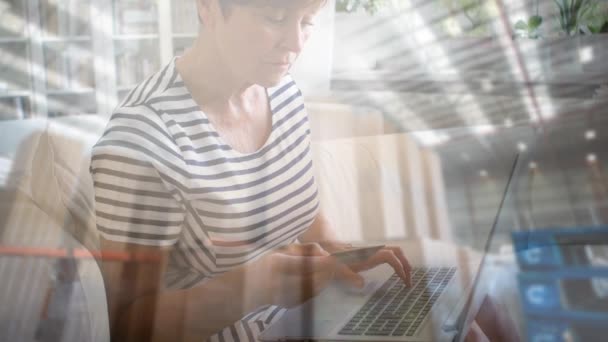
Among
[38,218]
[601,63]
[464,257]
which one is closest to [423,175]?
[464,257]

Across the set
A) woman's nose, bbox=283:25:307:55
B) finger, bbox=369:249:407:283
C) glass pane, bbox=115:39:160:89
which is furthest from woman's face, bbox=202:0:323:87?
finger, bbox=369:249:407:283

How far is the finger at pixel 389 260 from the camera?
3.24ft

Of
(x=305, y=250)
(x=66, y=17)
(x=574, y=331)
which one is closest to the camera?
(x=574, y=331)

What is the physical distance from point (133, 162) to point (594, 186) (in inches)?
31.9

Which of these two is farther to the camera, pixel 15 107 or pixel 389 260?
pixel 15 107

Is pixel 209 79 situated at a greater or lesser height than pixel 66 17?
lesser

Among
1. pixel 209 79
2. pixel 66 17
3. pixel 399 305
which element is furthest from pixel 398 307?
pixel 66 17

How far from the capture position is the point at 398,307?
3.10 ft

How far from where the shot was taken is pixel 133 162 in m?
0.94

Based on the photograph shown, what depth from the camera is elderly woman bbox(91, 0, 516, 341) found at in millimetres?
955

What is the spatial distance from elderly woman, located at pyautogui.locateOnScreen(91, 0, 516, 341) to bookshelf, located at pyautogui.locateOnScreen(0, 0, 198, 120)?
0.14 ft

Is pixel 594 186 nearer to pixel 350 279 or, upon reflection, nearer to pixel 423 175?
pixel 423 175

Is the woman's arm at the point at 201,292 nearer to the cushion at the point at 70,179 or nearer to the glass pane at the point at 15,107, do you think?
the cushion at the point at 70,179

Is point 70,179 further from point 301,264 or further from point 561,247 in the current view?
point 561,247
